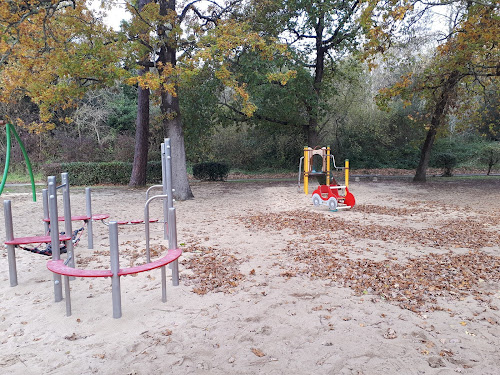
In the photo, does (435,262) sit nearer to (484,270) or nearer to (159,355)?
(484,270)

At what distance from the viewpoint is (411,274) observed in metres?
4.30

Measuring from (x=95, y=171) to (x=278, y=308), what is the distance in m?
14.7

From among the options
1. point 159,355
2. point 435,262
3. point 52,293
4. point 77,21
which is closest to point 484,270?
point 435,262

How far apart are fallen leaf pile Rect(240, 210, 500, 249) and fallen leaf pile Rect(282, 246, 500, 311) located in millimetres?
721

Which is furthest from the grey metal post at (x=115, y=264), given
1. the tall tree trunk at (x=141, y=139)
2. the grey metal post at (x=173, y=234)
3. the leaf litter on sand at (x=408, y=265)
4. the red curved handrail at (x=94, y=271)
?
the tall tree trunk at (x=141, y=139)

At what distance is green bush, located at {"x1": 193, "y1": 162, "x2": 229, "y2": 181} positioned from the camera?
17.8m

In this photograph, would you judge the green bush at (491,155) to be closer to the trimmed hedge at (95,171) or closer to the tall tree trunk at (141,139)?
the trimmed hedge at (95,171)

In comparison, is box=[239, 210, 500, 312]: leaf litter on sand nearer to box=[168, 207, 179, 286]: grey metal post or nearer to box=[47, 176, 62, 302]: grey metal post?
box=[168, 207, 179, 286]: grey metal post

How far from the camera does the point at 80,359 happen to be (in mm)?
2701

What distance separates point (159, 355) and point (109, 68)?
741 centimetres

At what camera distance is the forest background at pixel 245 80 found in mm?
9023

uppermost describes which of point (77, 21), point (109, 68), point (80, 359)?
point (77, 21)

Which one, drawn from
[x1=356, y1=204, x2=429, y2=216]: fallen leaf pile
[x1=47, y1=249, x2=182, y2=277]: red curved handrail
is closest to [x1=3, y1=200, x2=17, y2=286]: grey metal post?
[x1=47, y1=249, x2=182, y2=277]: red curved handrail

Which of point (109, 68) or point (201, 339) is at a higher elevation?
point (109, 68)
